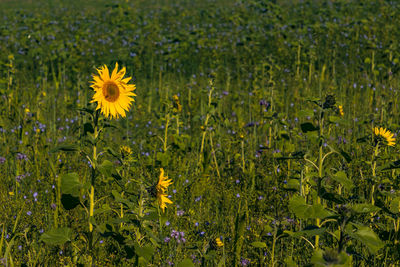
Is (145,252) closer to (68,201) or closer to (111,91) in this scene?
(68,201)

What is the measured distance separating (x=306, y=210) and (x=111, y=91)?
1186mm

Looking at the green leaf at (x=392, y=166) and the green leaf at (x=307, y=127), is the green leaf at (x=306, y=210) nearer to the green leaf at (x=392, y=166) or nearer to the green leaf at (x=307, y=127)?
the green leaf at (x=307, y=127)

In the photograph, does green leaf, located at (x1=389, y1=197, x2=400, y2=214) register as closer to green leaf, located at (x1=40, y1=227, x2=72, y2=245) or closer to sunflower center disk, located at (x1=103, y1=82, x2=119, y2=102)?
sunflower center disk, located at (x1=103, y1=82, x2=119, y2=102)

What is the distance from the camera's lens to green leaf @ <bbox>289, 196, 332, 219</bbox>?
2.14 meters

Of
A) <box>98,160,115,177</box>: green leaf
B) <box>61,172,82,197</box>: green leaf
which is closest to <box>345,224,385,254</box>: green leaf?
<box>98,160,115,177</box>: green leaf

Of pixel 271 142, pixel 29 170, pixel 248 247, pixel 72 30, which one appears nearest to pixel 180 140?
pixel 271 142

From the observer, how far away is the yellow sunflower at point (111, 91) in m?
2.35

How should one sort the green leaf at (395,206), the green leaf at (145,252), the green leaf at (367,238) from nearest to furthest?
the green leaf at (367,238)
the green leaf at (145,252)
the green leaf at (395,206)

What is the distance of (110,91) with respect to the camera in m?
2.40

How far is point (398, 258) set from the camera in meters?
2.74

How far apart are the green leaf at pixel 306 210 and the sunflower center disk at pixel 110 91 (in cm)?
109

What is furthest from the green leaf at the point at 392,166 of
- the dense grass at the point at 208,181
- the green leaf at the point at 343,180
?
the green leaf at the point at 343,180

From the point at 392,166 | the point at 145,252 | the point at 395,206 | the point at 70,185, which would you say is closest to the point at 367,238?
the point at 392,166

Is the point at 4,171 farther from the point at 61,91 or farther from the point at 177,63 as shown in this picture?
the point at 177,63
